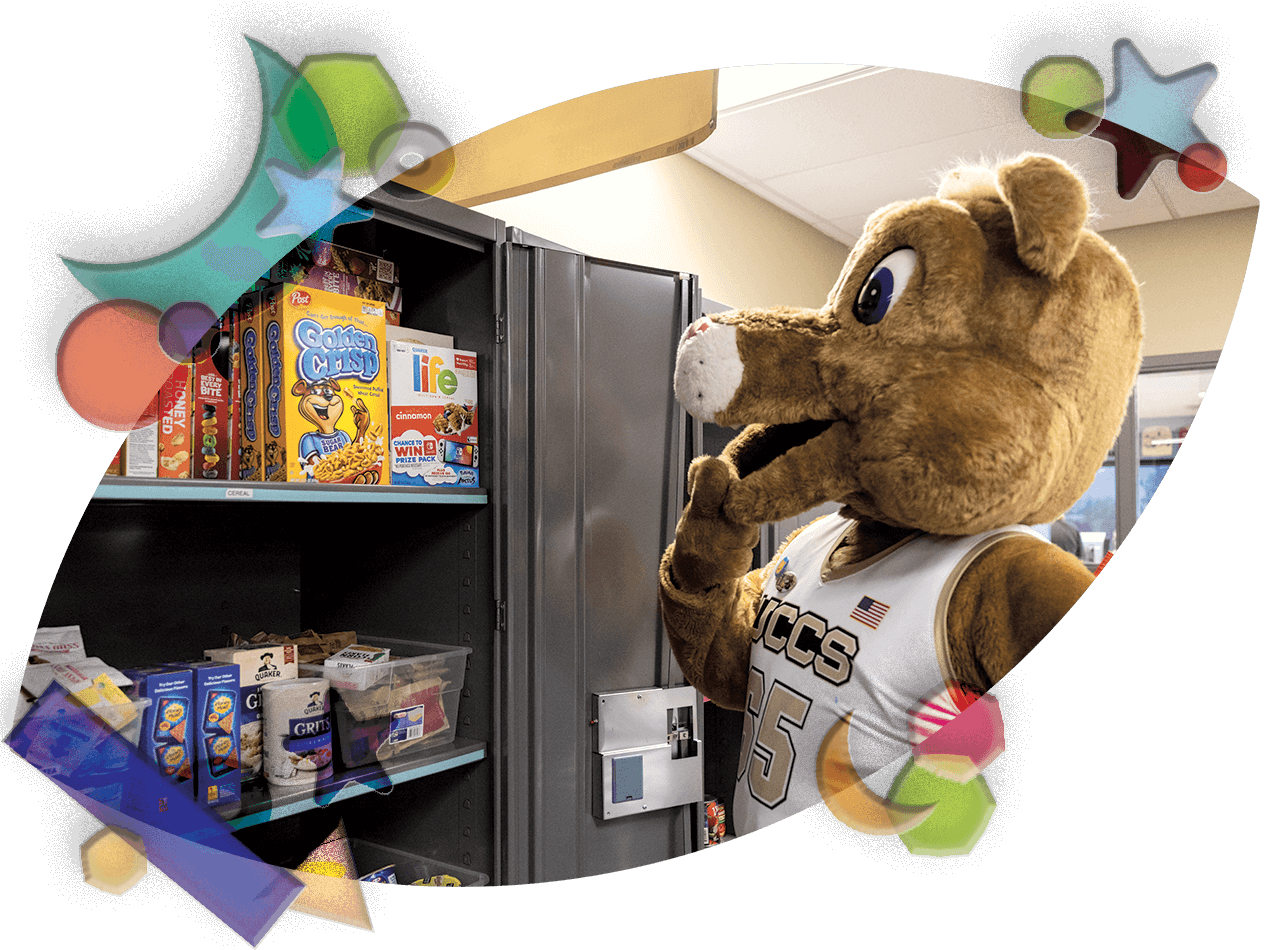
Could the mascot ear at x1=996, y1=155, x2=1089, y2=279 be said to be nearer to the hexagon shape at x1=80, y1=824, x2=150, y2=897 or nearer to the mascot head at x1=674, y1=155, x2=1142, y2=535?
the mascot head at x1=674, y1=155, x2=1142, y2=535

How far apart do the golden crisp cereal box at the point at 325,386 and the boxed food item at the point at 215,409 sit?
6cm

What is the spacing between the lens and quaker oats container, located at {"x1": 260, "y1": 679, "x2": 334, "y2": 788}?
1.12 metres

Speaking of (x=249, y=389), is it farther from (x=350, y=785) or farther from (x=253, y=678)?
(x=350, y=785)

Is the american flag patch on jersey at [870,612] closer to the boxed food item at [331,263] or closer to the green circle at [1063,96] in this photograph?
the green circle at [1063,96]

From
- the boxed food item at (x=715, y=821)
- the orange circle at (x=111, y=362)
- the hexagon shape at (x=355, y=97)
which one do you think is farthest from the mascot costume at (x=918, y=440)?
the orange circle at (x=111, y=362)

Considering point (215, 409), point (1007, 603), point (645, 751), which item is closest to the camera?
point (1007, 603)

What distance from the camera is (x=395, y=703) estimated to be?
123cm

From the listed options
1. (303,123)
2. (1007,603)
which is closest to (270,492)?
(303,123)

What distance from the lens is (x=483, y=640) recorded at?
4.30ft

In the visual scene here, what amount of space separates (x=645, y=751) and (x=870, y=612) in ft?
1.96

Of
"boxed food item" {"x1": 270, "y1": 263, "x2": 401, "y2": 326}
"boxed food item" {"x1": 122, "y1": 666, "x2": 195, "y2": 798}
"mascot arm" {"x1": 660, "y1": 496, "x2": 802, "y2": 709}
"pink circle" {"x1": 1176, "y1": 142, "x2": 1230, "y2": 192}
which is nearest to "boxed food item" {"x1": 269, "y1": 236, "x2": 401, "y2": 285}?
"boxed food item" {"x1": 270, "y1": 263, "x2": 401, "y2": 326}

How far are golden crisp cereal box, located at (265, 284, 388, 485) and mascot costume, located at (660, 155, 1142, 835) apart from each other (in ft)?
1.90

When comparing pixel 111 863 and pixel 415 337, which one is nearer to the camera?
pixel 111 863

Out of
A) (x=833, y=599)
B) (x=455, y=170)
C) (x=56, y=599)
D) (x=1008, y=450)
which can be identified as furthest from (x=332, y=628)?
(x=1008, y=450)
